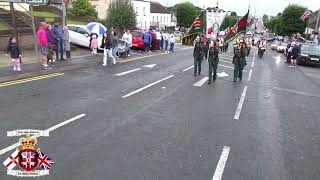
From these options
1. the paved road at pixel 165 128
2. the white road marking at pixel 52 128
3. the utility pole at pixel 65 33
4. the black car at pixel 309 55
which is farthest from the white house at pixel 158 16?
the white road marking at pixel 52 128

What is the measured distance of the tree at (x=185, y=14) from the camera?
116m

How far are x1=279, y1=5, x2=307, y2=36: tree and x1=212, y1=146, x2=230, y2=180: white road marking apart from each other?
81894 mm

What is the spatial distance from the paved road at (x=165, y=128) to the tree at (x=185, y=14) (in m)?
102

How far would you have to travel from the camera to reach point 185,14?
11612cm

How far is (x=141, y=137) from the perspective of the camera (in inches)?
314

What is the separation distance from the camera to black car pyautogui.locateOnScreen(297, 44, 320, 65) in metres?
30.1

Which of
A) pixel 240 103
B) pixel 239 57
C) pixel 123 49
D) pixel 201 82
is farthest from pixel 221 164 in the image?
pixel 123 49

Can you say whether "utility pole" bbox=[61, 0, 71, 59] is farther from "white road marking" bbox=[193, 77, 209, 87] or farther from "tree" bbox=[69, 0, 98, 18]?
"tree" bbox=[69, 0, 98, 18]

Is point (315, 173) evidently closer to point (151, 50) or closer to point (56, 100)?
point (56, 100)

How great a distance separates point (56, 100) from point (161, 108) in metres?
2.95

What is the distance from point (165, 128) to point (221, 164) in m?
2.29

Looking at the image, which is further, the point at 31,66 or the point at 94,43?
the point at 94,43

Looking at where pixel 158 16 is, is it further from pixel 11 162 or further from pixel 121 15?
pixel 11 162

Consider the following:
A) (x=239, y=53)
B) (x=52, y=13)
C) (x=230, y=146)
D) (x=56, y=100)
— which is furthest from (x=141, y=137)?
(x=52, y=13)
